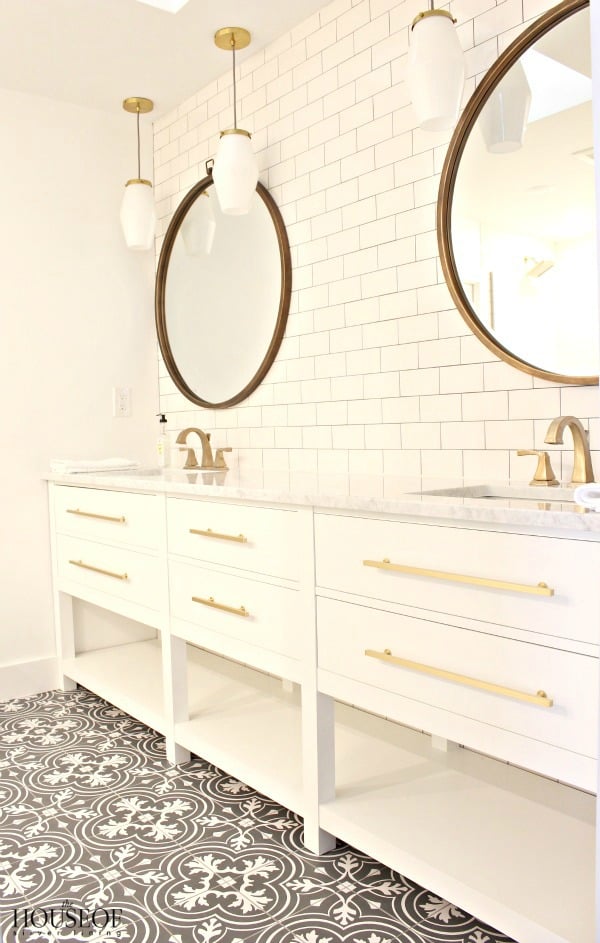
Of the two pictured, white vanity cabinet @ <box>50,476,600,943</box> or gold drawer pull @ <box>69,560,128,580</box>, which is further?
gold drawer pull @ <box>69,560,128,580</box>

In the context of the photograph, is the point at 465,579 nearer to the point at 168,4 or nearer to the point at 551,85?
the point at 551,85

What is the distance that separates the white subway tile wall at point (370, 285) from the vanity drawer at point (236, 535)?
35cm

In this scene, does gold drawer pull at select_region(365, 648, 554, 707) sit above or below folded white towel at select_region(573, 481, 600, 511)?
below

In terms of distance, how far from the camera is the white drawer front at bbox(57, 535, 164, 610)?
8.02 ft

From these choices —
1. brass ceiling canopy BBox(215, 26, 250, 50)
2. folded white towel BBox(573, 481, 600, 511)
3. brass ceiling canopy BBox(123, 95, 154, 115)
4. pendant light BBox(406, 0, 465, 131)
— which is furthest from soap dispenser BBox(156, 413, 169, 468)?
Answer: folded white towel BBox(573, 481, 600, 511)

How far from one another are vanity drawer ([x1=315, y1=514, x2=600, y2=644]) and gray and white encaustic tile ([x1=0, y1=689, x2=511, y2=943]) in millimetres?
645

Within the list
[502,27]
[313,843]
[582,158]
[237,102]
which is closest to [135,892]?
[313,843]

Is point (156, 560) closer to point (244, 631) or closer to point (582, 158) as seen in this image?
point (244, 631)

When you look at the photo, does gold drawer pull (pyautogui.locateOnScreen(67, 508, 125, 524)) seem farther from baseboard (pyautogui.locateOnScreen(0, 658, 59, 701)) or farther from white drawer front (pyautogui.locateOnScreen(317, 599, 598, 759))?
white drawer front (pyautogui.locateOnScreen(317, 599, 598, 759))

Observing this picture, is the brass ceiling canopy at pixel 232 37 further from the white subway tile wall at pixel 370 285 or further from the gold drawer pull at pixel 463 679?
the gold drawer pull at pixel 463 679

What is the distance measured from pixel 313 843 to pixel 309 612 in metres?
0.54

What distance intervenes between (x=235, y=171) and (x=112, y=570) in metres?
1.41

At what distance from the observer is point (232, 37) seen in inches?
106

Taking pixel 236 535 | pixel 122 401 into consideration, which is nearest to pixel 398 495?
pixel 236 535
